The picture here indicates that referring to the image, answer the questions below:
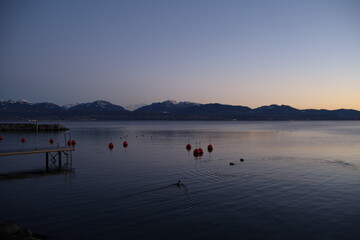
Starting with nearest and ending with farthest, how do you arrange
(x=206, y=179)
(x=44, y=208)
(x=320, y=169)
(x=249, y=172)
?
1. (x=44, y=208)
2. (x=206, y=179)
3. (x=249, y=172)
4. (x=320, y=169)

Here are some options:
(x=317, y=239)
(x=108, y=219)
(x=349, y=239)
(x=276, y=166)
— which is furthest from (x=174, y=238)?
(x=276, y=166)

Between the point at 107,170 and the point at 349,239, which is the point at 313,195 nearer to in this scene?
the point at 349,239

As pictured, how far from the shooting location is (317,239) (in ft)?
50.7

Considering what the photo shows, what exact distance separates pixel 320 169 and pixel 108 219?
26618 mm

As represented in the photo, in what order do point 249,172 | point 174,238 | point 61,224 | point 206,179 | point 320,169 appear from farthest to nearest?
point 320,169 → point 249,172 → point 206,179 → point 61,224 → point 174,238

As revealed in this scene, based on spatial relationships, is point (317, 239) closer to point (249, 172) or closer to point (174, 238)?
point (174, 238)

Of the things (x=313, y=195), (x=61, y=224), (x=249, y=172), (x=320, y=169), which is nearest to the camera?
(x=61, y=224)

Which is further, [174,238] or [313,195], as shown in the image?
[313,195]

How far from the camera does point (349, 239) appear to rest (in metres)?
15.5

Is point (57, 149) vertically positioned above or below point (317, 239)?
above

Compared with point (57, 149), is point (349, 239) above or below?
below

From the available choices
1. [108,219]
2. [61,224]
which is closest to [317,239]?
[108,219]

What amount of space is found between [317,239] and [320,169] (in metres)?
21.6

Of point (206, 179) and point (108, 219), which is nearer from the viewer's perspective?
point (108, 219)
